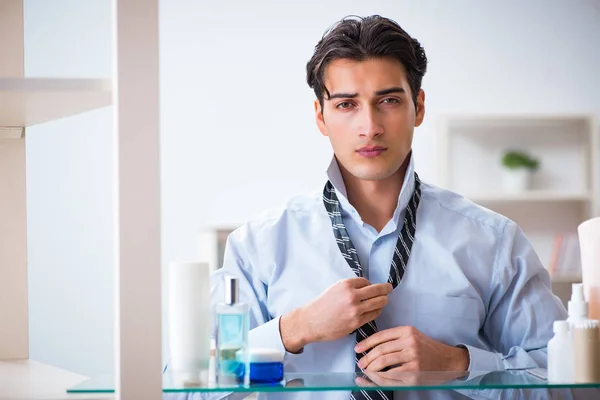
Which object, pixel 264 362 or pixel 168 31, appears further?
pixel 168 31

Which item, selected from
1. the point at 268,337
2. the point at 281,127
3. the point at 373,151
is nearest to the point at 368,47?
the point at 373,151


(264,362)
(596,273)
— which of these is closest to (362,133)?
(596,273)

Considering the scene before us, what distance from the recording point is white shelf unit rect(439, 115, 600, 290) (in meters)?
4.70

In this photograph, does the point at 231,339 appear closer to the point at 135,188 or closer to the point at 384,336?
the point at 135,188

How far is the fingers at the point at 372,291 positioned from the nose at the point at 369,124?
38 cm

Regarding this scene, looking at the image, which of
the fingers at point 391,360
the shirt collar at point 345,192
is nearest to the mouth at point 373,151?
the shirt collar at point 345,192

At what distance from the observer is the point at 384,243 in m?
1.81

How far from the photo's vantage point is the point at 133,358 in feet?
3.33

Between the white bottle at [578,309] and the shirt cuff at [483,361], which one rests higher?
the white bottle at [578,309]

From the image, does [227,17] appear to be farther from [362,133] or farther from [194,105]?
[362,133]

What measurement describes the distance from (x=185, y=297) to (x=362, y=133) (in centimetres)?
70

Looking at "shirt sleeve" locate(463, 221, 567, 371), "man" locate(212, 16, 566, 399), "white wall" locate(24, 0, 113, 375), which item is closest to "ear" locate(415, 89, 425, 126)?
"man" locate(212, 16, 566, 399)

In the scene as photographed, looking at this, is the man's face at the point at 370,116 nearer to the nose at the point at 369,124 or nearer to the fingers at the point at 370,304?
the nose at the point at 369,124

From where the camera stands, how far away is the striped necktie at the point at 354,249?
1.73 m
